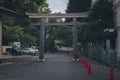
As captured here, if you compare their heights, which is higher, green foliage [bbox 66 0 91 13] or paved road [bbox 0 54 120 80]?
green foliage [bbox 66 0 91 13]

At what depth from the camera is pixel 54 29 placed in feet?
418

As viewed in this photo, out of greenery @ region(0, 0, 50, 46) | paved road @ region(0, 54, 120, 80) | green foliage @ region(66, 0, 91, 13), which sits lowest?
paved road @ region(0, 54, 120, 80)

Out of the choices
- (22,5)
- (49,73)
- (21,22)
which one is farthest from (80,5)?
(49,73)

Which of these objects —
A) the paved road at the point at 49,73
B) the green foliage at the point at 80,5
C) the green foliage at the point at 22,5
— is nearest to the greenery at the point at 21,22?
the green foliage at the point at 22,5

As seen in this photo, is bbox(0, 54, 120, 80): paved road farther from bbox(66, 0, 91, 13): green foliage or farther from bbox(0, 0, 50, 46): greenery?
bbox(66, 0, 91, 13): green foliage

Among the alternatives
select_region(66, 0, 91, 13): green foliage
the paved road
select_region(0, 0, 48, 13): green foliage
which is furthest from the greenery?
the paved road

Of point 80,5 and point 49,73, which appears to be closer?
point 49,73

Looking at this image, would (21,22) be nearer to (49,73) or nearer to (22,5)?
(22,5)

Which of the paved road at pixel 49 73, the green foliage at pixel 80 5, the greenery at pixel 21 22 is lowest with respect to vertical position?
the paved road at pixel 49 73

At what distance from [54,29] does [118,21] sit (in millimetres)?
82724

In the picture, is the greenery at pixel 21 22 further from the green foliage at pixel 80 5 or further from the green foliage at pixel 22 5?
the green foliage at pixel 80 5

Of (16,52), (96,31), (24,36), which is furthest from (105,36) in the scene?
(24,36)

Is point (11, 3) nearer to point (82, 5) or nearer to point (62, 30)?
point (82, 5)

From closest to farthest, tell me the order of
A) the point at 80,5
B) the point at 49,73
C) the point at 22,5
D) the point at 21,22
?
1. the point at 49,73
2. the point at 22,5
3. the point at 21,22
4. the point at 80,5
